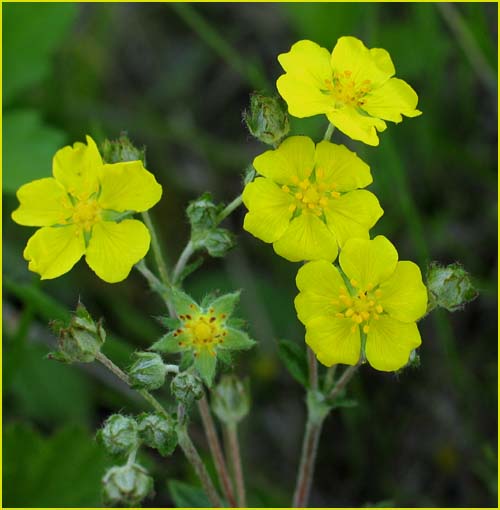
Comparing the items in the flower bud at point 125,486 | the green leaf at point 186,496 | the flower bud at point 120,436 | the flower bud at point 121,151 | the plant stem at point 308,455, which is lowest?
the flower bud at point 125,486

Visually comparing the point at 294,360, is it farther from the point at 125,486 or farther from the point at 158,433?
the point at 125,486

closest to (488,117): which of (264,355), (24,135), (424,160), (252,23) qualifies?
(424,160)

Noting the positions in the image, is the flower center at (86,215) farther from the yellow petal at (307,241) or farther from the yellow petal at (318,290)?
the yellow petal at (318,290)

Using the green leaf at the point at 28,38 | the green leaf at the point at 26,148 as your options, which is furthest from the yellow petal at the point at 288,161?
the green leaf at the point at 28,38

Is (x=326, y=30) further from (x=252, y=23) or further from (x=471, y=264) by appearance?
(x=471, y=264)

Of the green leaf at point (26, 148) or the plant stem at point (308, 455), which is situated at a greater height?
the green leaf at point (26, 148)
